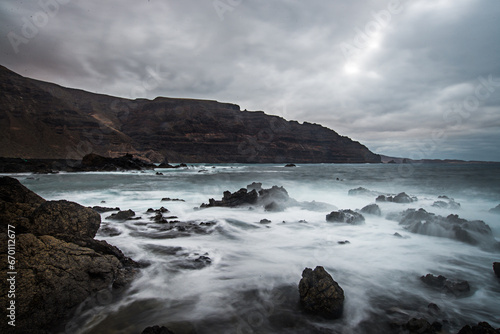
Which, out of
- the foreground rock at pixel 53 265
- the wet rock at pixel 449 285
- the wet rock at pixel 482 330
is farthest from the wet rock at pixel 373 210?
the foreground rock at pixel 53 265

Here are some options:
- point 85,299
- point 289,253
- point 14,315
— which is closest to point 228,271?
point 289,253

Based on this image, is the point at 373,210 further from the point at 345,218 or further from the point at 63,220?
the point at 63,220

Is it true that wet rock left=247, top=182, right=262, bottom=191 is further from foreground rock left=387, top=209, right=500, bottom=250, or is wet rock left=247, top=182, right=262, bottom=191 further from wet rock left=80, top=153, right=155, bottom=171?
wet rock left=80, top=153, right=155, bottom=171

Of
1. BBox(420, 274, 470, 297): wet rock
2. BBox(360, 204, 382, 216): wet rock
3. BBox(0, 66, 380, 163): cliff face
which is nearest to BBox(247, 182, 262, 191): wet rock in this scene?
BBox(360, 204, 382, 216): wet rock

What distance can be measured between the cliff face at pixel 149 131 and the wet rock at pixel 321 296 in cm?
8425

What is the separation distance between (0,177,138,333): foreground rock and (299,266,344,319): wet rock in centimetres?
321

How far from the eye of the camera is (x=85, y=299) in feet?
12.3

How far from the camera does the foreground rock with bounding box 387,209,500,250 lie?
7371 mm

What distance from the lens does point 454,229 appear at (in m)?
7.82

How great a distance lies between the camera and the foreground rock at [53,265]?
10.3ft

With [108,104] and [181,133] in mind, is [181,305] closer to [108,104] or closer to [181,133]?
[181,133]

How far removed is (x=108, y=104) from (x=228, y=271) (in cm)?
16437

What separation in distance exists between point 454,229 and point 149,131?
12833 cm

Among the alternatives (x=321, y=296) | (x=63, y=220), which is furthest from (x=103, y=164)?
(x=321, y=296)
